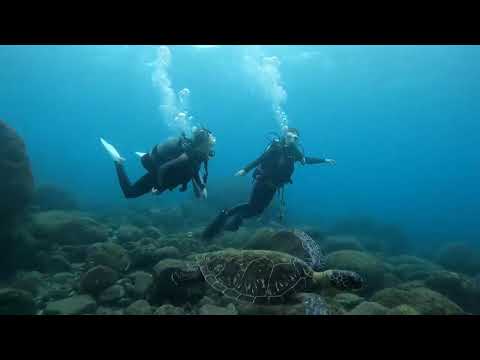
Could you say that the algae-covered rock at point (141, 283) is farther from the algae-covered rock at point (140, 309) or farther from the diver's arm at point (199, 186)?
the diver's arm at point (199, 186)

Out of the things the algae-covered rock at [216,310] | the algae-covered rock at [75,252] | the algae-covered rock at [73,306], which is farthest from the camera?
the algae-covered rock at [75,252]

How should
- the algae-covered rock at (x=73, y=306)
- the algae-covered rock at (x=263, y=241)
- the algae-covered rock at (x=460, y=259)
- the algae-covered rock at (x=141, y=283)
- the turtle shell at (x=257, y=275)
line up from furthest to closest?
1. the algae-covered rock at (x=460, y=259)
2. the algae-covered rock at (x=263, y=241)
3. the algae-covered rock at (x=141, y=283)
4. the algae-covered rock at (x=73, y=306)
5. the turtle shell at (x=257, y=275)

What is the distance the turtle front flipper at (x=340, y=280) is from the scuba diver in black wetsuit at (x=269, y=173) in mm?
5560

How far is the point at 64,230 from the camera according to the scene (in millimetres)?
9227

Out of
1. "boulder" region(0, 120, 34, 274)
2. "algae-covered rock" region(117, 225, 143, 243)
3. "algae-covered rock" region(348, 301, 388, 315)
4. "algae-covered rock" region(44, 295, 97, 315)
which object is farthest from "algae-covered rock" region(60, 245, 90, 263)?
"algae-covered rock" region(348, 301, 388, 315)

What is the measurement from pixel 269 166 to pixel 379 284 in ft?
16.2

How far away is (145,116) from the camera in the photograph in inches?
5305

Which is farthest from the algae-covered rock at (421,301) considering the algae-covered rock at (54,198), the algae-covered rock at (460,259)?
the algae-covered rock at (54,198)

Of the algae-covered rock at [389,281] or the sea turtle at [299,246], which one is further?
the algae-covered rock at [389,281]

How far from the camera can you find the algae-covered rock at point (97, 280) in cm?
583

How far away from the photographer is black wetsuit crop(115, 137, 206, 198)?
8.09 meters

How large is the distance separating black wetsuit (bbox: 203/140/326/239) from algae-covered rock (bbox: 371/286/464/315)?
5286mm
